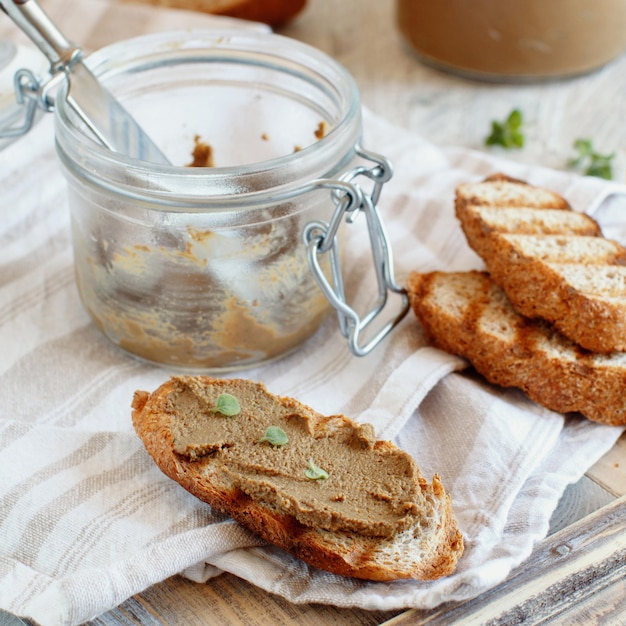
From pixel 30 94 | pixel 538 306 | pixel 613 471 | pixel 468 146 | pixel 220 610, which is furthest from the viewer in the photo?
pixel 468 146

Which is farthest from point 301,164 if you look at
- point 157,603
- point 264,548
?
point 157,603

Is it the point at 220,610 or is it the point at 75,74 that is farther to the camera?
the point at 75,74

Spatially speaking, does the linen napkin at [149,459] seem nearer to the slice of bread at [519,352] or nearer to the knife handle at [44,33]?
the slice of bread at [519,352]

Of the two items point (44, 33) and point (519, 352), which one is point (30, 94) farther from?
point (519, 352)

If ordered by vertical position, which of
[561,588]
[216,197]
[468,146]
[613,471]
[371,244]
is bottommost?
[468,146]

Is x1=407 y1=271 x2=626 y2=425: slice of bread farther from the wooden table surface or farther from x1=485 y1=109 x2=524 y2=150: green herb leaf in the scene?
x1=485 y1=109 x2=524 y2=150: green herb leaf

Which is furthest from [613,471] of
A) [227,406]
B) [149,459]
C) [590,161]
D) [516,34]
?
[516,34]

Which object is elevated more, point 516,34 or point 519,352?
point 519,352

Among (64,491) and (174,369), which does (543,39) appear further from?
(64,491)
